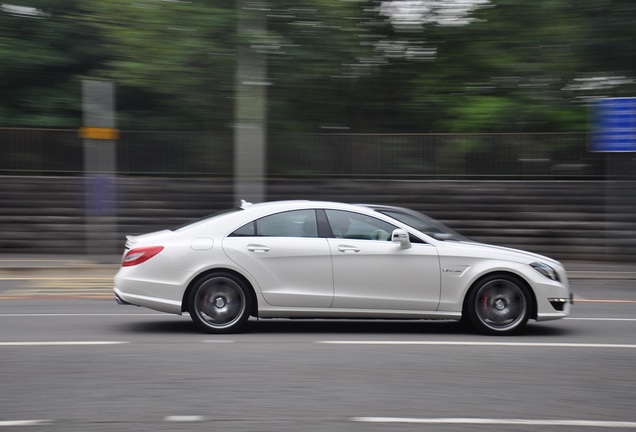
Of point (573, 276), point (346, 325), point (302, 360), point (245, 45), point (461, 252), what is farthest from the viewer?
point (245, 45)

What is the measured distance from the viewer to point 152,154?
19859 mm

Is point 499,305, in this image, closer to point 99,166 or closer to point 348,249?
point 348,249

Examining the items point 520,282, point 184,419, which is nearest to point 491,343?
point 520,282

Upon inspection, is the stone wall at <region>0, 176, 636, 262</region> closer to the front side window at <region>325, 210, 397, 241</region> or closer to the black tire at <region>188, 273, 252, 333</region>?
the black tire at <region>188, 273, 252, 333</region>

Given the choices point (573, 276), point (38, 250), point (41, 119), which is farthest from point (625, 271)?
point (41, 119)

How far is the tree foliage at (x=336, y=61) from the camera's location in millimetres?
18000

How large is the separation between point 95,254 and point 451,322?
1064cm

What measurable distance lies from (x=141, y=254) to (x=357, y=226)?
7.67ft

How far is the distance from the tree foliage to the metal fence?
2.09 ft

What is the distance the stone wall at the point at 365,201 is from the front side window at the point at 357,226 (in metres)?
10.2

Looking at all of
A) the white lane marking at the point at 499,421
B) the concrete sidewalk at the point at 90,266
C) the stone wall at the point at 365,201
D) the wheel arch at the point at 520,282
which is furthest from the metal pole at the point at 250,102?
the white lane marking at the point at 499,421

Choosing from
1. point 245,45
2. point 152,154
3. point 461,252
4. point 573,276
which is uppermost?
point 245,45

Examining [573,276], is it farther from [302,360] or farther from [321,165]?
[302,360]

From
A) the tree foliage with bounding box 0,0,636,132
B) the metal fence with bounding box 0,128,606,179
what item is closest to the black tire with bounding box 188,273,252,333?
the tree foliage with bounding box 0,0,636,132
